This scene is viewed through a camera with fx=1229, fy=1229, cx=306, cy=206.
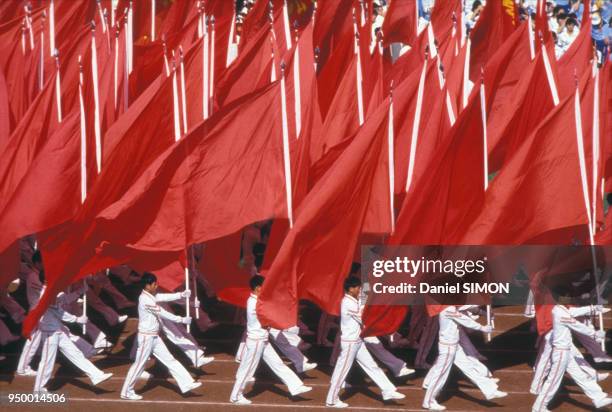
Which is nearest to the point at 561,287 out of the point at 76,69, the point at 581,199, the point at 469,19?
the point at 581,199

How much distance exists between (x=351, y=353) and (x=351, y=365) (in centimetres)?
24

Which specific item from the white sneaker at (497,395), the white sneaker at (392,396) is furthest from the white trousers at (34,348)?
the white sneaker at (497,395)

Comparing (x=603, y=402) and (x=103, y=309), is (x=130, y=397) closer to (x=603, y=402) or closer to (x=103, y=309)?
(x=103, y=309)

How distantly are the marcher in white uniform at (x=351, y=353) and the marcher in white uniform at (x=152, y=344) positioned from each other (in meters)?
1.77

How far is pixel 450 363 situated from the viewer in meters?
14.4

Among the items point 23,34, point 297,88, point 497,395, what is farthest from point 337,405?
point 23,34

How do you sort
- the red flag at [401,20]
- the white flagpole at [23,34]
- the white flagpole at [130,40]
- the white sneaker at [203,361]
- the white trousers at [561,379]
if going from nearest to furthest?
the white trousers at [561,379], the white sneaker at [203,361], the white flagpole at [130,40], the white flagpole at [23,34], the red flag at [401,20]

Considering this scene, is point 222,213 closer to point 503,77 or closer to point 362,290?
point 362,290

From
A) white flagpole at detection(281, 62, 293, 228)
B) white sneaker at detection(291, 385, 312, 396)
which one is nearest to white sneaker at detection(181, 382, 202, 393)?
white sneaker at detection(291, 385, 312, 396)

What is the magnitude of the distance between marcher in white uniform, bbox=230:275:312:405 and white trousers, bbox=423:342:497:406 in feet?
5.12

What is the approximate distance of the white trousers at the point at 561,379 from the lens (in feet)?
46.1

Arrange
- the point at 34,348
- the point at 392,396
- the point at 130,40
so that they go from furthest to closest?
the point at 130,40, the point at 34,348, the point at 392,396

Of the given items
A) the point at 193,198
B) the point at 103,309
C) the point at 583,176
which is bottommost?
the point at 103,309

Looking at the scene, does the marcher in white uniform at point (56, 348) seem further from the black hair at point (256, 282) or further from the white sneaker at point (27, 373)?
the black hair at point (256, 282)
